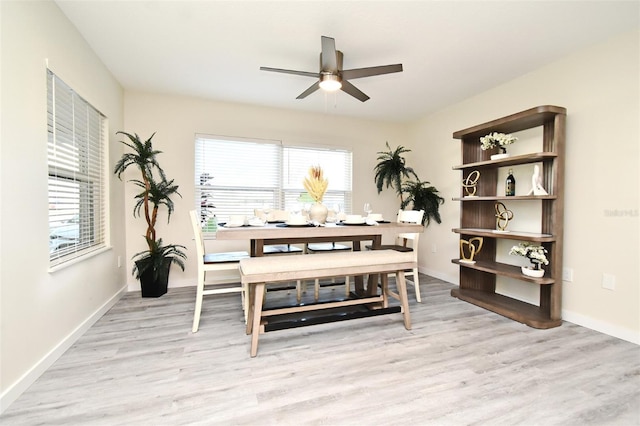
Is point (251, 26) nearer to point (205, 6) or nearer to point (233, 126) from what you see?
point (205, 6)

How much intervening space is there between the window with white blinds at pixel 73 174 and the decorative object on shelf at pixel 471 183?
4.02 m

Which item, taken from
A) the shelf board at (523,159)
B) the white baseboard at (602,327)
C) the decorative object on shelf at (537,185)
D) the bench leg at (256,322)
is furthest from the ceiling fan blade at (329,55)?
the white baseboard at (602,327)

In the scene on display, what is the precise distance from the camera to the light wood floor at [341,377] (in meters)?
1.44

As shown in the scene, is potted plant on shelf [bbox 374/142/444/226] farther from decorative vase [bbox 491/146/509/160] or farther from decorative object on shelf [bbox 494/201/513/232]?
decorative vase [bbox 491/146/509/160]

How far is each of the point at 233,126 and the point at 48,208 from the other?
246 cm

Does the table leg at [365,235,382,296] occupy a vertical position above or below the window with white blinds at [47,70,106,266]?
below

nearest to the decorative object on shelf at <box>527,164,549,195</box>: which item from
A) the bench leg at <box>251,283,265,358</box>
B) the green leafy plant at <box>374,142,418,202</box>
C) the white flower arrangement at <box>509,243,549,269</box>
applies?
the white flower arrangement at <box>509,243,549,269</box>

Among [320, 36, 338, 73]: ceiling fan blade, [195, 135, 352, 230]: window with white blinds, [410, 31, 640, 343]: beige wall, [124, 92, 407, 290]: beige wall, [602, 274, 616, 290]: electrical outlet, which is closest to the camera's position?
[320, 36, 338, 73]: ceiling fan blade

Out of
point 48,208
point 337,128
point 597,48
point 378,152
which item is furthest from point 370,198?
point 48,208

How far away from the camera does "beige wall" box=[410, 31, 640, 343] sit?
229 centimetres

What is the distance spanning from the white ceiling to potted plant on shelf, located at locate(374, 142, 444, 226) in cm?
120

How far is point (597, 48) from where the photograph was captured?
2.47 metres

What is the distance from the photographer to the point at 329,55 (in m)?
2.11

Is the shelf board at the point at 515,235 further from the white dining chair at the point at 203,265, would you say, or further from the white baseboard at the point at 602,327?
the white dining chair at the point at 203,265
